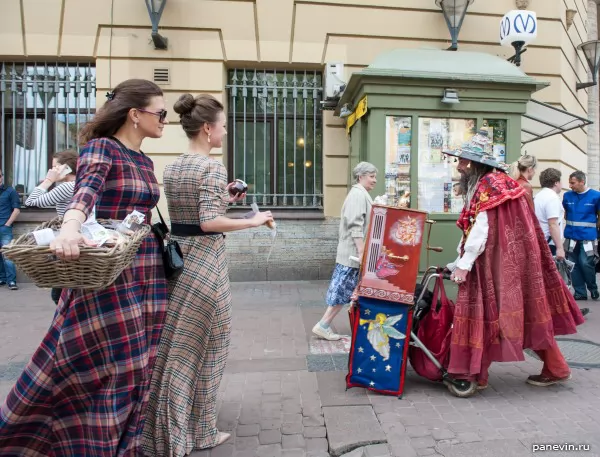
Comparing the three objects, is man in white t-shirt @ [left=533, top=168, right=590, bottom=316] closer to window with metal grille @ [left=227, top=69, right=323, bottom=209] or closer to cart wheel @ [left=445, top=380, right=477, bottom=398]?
cart wheel @ [left=445, top=380, right=477, bottom=398]

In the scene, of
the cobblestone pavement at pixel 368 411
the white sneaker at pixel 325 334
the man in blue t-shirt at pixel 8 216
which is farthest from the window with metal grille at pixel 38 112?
the white sneaker at pixel 325 334

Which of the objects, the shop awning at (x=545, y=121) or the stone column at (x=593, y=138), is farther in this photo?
the stone column at (x=593, y=138)

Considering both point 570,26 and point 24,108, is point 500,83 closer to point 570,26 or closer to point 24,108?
Result: point 570,26

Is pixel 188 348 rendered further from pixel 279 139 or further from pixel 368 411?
pixel 279 139

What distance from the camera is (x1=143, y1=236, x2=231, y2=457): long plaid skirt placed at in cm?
246

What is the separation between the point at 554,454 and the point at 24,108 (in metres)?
8.65

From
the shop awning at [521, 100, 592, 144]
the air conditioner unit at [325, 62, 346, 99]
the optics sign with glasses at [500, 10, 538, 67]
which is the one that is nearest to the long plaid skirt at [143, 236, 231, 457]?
the air conditioner unit at [325, 62, 346, 99]

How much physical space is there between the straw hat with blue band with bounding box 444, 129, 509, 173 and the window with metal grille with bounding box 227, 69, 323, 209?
479 centimetres

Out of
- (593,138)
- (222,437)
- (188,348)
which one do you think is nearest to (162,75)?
(188,348)

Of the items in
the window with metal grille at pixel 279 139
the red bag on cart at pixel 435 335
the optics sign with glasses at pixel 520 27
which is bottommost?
the red bag on cart at pixel 435 335

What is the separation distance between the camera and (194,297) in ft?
8.17

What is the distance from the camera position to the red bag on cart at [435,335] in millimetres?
3430

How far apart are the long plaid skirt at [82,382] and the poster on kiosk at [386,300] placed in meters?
1.68

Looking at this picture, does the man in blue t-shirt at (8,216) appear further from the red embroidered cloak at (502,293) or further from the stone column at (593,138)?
the stone column at (593,138)
